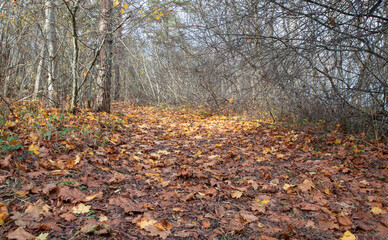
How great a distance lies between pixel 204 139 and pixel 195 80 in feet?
19.1

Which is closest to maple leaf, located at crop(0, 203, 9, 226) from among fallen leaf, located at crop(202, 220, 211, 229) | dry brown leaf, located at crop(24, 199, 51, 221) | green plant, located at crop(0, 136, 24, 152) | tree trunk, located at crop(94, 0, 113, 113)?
dry brown leaf, located at crop(24, 199, 51, 221)

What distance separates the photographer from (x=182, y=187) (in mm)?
2957

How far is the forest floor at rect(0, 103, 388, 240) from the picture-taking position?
203 cm

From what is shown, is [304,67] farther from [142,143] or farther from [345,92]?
[142,143]

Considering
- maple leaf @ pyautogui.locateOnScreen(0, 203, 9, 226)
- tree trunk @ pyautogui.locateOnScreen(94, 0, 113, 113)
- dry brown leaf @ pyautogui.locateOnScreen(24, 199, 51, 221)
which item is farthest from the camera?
tree trunk @ pyautogui.locateOnScreen(94, 0, 113, 113)

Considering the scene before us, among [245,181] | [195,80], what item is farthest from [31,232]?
[195,80]

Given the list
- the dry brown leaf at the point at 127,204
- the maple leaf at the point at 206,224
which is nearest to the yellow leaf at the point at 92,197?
the dry brown leaf at the point at 127,204

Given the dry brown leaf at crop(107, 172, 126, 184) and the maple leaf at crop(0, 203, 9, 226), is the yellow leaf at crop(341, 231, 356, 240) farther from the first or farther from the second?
the maple leaf at crop(0, 203, 9, 226)

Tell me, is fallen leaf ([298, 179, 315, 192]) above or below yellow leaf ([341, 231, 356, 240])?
above

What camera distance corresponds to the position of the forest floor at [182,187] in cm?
203

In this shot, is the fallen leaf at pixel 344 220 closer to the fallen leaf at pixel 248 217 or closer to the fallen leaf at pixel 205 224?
the fallen leaf at pixel 248 217

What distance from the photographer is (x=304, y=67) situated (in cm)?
485

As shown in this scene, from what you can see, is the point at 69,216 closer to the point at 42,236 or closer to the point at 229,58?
the point at 42,236

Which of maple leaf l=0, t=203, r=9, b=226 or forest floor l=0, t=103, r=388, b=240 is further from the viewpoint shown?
forest floor l=0, t=103, r=388, b=240
